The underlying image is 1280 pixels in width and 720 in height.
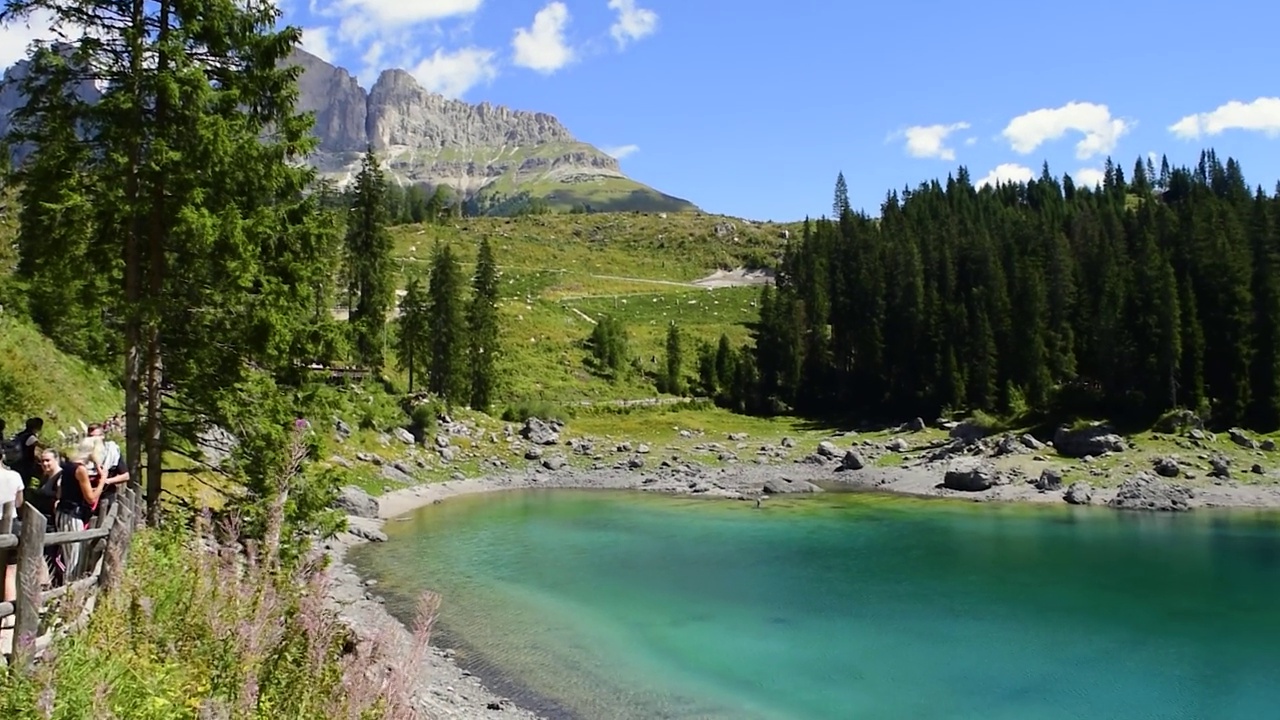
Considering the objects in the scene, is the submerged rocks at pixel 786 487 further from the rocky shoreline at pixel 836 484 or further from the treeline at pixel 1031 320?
the treeline at pixel 1031 320

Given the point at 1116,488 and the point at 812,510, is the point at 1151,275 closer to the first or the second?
the point at 1116,488

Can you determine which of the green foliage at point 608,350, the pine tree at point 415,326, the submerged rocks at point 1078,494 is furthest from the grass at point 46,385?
the green foliage at point 608,350

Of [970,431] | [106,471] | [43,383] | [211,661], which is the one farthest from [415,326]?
[211,661]

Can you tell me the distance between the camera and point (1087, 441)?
5359 centimetres

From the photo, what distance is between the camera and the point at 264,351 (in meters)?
14.4

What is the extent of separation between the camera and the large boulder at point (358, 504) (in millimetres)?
36781

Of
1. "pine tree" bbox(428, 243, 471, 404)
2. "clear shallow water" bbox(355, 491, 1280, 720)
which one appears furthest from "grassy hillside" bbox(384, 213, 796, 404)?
"clear shallow water" bbox(355, 491, 1280, 720)

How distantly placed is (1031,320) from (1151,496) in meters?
26.2

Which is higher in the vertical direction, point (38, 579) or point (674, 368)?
point (674, 368)

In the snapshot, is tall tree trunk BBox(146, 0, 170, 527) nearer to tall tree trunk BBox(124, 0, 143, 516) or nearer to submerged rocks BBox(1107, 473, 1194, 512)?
tall tree trunk BBox(124, 0, 143, 516)

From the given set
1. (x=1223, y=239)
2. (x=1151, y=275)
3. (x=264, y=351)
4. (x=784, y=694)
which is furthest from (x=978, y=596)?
(x=1223, y=239)

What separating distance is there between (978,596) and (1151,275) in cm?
4694

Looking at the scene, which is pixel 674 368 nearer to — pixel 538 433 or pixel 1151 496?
pixel 538 433

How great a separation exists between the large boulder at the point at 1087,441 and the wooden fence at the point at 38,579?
54501 millimetres
